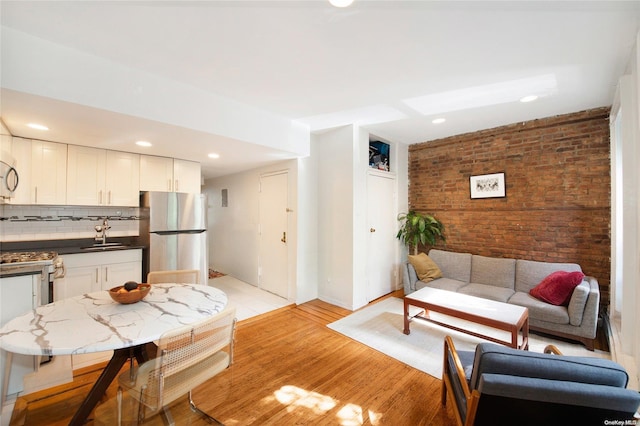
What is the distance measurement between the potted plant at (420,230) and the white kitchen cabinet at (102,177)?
4.01 metres

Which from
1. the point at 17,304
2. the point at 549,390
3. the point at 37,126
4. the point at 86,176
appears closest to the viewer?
the point at 549,390

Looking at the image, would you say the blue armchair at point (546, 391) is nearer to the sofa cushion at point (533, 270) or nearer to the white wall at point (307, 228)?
the sofa cushion at point (533, 270)

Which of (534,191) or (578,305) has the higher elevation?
(534,191)

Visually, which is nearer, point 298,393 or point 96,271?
point 298,393

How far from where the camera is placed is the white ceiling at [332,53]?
1.48m

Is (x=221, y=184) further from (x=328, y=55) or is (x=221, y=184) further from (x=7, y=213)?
(x=328, y=55)

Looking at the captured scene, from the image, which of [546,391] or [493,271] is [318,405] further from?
[493,271]

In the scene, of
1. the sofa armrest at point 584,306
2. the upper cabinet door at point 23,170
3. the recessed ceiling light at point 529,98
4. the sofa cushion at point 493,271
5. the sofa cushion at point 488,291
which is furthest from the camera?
the sofa cushion at point 493,271

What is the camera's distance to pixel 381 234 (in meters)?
4.01

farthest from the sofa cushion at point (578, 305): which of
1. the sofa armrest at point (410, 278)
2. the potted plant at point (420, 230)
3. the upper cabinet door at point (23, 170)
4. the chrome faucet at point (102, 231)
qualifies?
the upper cabinet door at point (23, 170)

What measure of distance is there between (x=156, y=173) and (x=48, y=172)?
1001mm

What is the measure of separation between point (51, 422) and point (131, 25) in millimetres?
2587

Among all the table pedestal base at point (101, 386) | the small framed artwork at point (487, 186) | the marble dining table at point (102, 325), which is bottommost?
the table pedestal base at point (101, 386)

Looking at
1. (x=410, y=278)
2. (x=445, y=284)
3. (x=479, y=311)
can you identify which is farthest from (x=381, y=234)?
(x=479, y=311)
